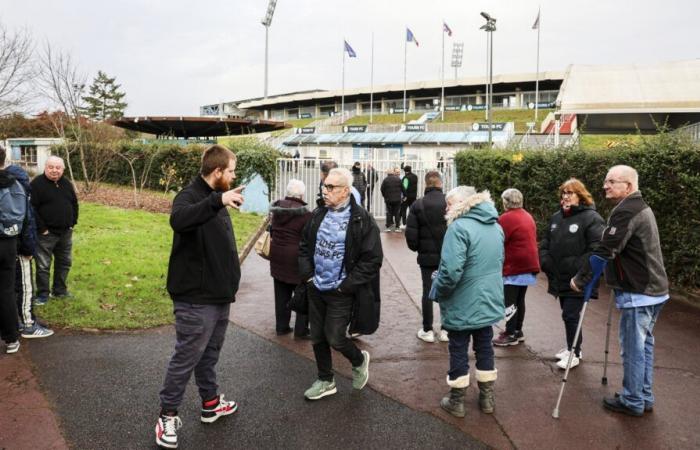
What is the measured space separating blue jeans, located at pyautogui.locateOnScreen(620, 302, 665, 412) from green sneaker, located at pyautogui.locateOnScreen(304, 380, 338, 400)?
221 cm

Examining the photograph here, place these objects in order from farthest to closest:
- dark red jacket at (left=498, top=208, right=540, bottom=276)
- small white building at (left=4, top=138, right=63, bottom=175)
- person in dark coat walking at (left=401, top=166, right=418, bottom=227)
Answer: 1. small white building at (left=4, top=138, right=63, bottom=175)
2. person in dark coat walking at (left=401, top=166, right=418, bottom=227)
3. dark red jacket at (left=498, top=208, right=540, bottom=276)

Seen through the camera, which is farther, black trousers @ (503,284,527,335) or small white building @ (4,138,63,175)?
small white building @ (4,138,63,175)

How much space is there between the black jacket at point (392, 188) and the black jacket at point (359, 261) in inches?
399

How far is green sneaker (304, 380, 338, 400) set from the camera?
14.3ft

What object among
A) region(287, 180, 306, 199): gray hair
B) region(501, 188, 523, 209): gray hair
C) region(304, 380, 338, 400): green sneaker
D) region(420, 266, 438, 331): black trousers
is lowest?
region(304, 380, 338, 400): green sneaker

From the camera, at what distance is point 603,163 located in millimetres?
9164

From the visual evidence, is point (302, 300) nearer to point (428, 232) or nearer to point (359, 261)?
point (359, 261)

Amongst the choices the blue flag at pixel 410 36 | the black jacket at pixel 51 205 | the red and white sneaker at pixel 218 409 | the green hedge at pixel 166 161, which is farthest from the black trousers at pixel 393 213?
the blue flag at pixel 410 36

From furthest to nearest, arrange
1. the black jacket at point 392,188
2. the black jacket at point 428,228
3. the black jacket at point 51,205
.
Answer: the black jacket at point 392,188 → the black jacket at point 51,205 → the black jacket at point 428,228

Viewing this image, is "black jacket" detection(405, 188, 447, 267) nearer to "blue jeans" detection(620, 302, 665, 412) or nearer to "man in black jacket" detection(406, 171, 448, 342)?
"man in black jacket" detection(406, 171, 448, 342)

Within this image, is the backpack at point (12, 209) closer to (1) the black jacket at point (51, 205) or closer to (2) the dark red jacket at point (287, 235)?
(1) the black jacket at point (51, 205)

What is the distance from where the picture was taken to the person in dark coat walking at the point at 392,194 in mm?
14436

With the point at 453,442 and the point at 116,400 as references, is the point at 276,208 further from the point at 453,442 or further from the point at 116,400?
the point at 453,442

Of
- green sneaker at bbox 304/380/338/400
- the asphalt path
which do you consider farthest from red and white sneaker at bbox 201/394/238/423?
green sneaker at bbox 304/380/338/400
